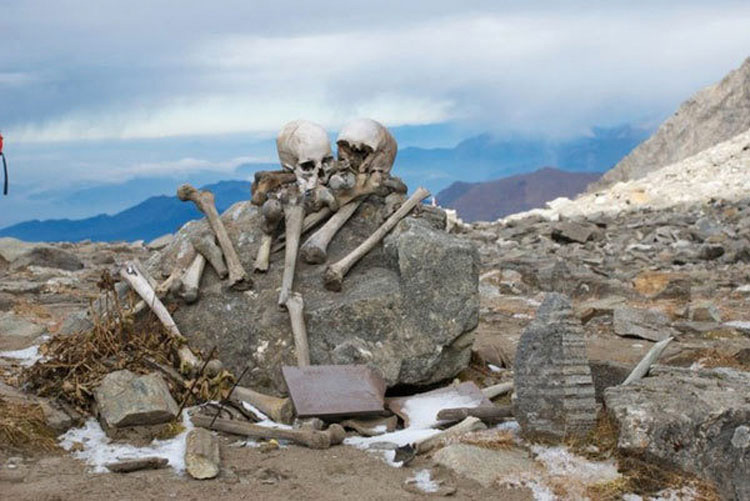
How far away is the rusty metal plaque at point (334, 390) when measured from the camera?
27.0ft

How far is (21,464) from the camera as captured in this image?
7223 mm

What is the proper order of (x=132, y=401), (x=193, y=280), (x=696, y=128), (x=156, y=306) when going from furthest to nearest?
(x=696, y=128) → (x=193, y=280) → (x=156, y=306) → (x=132, y=401)

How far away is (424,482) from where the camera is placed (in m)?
6.87

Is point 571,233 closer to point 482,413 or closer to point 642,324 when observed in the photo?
point 642,324

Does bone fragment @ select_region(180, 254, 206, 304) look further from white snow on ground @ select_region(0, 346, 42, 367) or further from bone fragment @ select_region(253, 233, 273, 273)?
white snow on ground @ select_region(0, 346, 42, 367)

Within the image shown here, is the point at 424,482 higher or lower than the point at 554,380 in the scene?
lower

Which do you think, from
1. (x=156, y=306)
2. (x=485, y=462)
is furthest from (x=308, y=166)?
(x=485, y=462)

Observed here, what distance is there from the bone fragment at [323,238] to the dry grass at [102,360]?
1681 mm

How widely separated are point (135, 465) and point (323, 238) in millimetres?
3720

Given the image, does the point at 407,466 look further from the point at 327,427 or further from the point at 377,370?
the point at 377,370

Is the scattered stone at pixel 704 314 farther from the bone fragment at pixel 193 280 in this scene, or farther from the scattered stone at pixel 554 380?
the bone fragment at pixel 193 280

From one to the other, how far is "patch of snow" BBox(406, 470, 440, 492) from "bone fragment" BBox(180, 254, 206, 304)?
12.2ft

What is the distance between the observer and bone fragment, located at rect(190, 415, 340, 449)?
25.1 feet

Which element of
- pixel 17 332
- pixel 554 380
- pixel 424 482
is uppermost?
pixel 17 332
